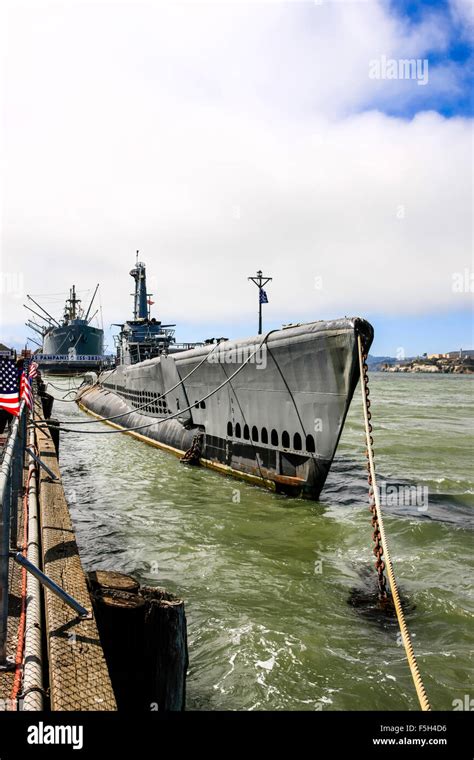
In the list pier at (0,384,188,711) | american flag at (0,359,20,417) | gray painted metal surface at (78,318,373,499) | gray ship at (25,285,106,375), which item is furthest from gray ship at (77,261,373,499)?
gray ship at (25,285,106,375)

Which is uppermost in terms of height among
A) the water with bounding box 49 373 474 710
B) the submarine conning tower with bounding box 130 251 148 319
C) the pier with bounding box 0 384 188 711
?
the submarine conning tower with bounding box 130 251 148 319

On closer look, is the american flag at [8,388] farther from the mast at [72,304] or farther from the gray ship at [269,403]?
the mast at [72,304]

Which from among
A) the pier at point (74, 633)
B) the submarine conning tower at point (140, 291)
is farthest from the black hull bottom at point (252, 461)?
the submarine conning tower at point (140, 291)

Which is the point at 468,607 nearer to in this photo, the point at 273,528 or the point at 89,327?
the point at 273,528

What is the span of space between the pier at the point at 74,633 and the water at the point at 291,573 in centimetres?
158

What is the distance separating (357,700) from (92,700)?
334cm

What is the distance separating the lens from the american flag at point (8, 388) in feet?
26.6

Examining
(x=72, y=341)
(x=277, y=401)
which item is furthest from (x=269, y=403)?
(x=72, y=341)

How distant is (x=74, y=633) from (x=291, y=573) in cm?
519

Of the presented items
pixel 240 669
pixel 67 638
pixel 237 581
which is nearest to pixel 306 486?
pixel 237 581

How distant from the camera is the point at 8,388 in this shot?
26.9 feet

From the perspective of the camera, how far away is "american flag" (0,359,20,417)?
26.6 ft

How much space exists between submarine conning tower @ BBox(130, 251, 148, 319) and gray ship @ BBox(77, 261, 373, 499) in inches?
575
